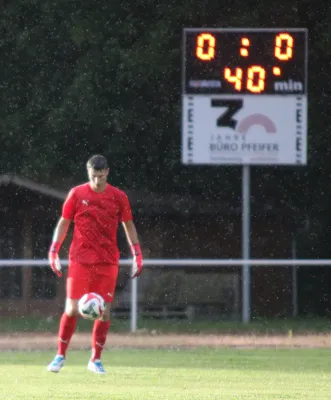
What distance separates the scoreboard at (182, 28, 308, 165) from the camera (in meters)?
22.4

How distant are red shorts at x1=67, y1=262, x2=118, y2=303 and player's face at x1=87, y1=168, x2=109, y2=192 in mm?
691

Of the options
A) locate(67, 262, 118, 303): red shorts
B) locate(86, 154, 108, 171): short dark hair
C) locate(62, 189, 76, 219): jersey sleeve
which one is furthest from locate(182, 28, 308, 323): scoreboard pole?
locate(86, 154, 108, 171): short dark hair

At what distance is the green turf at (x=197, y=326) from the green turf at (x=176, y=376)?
471cm

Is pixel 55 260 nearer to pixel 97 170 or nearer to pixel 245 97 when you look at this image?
pixel 97 170

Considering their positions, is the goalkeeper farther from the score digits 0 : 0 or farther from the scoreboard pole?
the score digits 0 : 0

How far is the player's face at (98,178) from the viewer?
42.8 feet

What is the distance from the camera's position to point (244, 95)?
2283 cm

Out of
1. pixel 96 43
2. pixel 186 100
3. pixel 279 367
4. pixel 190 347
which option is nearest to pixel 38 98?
pixel 96 43

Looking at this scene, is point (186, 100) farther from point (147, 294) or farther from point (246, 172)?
point (147, 294)

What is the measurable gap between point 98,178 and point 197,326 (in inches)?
450

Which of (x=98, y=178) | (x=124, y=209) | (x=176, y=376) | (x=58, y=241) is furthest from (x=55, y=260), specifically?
(x=176, y=376)

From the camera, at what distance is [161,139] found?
30.9m

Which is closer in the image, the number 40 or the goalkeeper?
the goalkeeper

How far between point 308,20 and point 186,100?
7.17m
